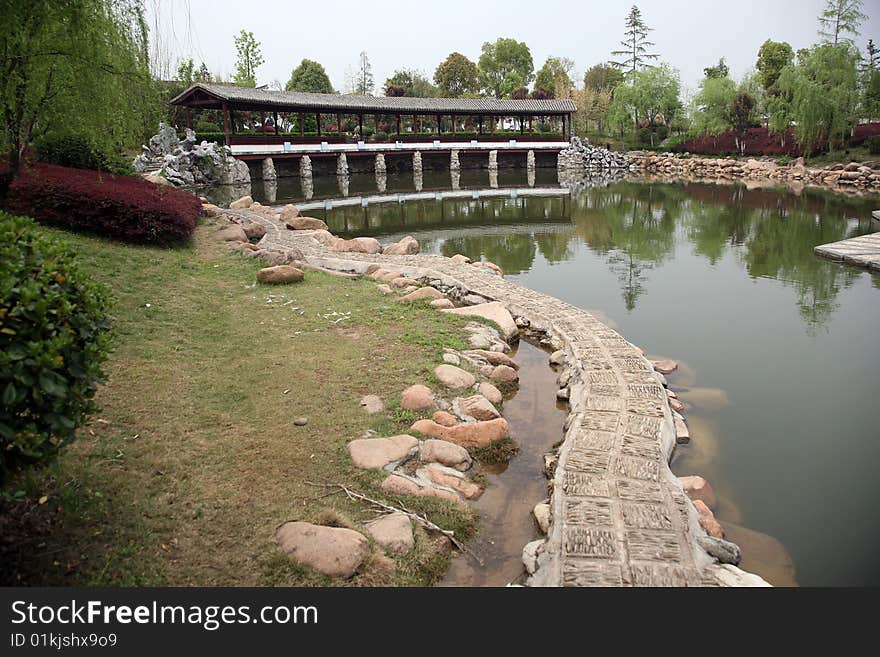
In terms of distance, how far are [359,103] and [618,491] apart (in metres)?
33.7

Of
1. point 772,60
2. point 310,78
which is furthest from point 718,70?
point 310,78

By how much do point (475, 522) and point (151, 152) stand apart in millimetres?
29690

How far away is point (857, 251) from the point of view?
1436 cm

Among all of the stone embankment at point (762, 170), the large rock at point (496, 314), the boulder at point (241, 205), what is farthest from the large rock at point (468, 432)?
the stone embankment at point (762, 170)

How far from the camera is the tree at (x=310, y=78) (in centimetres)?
5112

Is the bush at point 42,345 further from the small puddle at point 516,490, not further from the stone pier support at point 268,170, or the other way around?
the stone pier support at point 268,170

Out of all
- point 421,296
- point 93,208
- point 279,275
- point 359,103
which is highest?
point 359,103

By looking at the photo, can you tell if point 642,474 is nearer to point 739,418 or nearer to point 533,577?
point 533,577

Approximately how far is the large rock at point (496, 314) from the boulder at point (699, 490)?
346cm

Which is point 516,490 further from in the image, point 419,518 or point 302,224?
point 302,224

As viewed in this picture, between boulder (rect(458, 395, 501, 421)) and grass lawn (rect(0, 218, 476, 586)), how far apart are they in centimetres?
55

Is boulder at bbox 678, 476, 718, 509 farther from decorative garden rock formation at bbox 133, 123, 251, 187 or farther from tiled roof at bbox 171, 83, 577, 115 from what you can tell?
tiled roof at bbox 171, 83, 577, 115

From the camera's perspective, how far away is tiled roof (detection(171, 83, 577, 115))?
96.5 feet

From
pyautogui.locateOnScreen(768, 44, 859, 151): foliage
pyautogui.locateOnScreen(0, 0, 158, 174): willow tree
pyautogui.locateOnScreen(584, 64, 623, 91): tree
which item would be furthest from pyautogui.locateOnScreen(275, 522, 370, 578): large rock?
pyautogui.locateOnScreen(584, 64, 623, 91): tree
